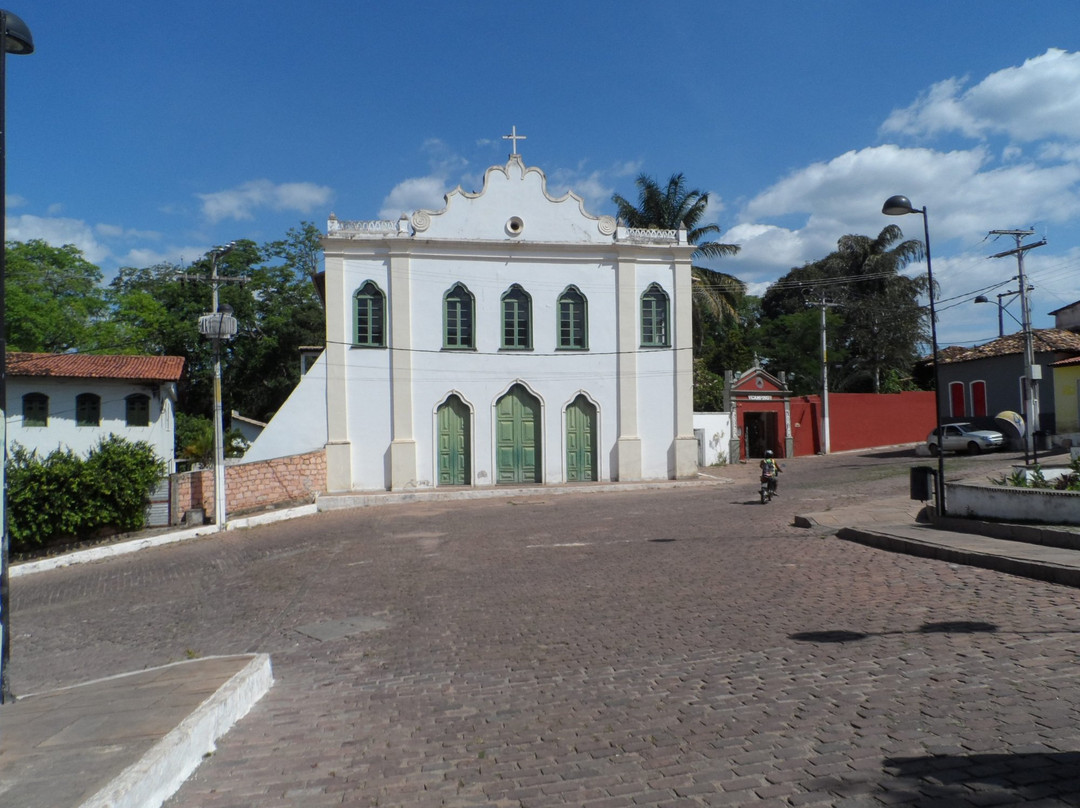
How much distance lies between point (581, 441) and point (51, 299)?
31773mm

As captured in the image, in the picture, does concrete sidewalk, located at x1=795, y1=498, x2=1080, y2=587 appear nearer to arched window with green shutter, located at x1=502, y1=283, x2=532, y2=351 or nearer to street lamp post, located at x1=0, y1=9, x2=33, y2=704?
street lamp post, located at x1=0, y1=9, x2=33, y2=704

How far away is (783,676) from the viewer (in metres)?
5.86

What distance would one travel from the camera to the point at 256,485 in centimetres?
2075

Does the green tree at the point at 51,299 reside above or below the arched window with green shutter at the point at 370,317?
above

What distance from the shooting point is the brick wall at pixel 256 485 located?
746 inches

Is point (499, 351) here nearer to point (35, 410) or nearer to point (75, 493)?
point (75, 493)

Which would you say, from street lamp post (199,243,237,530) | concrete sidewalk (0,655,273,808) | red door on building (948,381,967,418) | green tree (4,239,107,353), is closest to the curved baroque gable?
street lamp post (199,243,237,530)

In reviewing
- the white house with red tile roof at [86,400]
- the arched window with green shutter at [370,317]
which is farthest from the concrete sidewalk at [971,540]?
the white house with red tile roof at [86,400]

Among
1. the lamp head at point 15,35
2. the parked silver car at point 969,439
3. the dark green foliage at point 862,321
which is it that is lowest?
the parked silver car at point 969,439

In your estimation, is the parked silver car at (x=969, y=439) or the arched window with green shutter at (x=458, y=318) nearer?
the arched window with green shutter at (x=458, y=318)

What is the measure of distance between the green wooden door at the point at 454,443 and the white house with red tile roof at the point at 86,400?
8899 mm

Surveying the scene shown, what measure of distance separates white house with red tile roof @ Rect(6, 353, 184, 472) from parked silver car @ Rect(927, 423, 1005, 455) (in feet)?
93.4

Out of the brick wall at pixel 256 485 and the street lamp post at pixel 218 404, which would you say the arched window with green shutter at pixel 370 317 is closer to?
the brick wall at pixel 256 485

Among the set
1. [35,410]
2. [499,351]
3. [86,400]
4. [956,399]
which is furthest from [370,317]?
[956,399]
